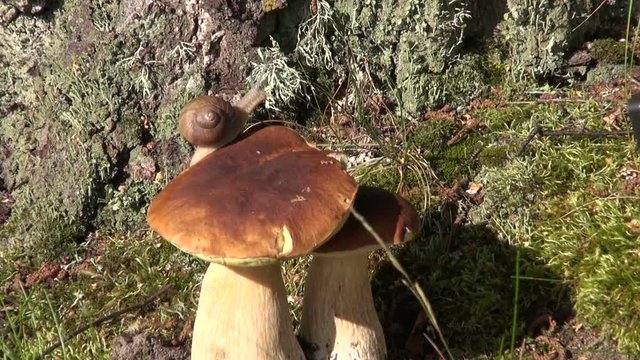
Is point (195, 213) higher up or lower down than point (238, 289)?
higher up

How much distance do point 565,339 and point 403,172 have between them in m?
0.90

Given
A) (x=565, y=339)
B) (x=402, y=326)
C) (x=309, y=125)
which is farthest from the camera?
(x=309, y=125)

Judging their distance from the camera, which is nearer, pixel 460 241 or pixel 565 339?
pixel 565 339

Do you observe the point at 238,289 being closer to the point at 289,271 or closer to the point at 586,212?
the point at 289,271

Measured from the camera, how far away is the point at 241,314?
2252 mm

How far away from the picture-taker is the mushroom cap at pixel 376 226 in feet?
7.32

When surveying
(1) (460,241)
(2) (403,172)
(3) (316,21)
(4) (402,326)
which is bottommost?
(4) (402,326)

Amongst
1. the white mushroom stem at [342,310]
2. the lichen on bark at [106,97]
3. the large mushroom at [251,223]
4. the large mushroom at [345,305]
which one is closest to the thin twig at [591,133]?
the large mushroom at [345,305]

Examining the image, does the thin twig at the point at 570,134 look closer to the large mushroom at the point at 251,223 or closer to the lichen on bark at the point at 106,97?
the large mushroom at the point at 251,223

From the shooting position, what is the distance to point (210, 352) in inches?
90.0

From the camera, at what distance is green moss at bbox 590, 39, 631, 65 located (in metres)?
3.38

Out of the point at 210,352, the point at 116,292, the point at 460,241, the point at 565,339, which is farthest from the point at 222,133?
the point at 565,339

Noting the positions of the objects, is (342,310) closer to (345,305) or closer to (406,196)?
(345,305)

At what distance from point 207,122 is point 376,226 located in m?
0.64
